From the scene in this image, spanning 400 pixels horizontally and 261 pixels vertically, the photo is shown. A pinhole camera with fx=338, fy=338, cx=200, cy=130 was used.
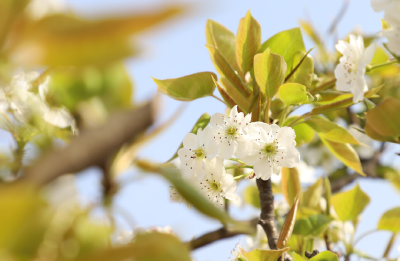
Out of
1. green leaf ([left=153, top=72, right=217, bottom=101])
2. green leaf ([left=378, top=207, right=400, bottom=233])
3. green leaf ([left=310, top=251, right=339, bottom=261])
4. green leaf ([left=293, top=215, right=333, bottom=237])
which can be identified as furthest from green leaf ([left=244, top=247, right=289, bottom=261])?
green leaf ([left=378, top=207, right=400, bottom=233])

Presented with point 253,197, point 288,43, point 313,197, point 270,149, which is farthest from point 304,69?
point 253,197

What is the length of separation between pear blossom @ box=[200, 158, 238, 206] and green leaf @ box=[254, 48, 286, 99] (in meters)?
0.17

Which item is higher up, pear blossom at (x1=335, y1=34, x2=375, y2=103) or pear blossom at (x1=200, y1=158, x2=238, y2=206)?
pear blossom at (x1=335, y1=34, x2=375, y2=103)

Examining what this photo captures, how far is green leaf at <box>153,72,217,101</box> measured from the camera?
672 mm

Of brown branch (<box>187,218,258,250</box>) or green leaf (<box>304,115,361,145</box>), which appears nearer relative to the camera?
green leaf (<box>304,115,361,145</box>)

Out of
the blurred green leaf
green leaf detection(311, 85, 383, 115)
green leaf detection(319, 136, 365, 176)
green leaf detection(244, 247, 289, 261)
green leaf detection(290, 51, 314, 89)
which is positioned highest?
the blurred green leaf

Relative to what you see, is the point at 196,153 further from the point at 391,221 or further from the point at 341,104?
the point at 391,221

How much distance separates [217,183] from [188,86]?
21 centimetres

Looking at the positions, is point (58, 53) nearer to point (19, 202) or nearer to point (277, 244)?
point (19, 202)

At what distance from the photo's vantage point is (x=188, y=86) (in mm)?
685

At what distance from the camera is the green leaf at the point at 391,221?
0.88 m

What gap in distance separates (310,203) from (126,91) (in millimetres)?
791

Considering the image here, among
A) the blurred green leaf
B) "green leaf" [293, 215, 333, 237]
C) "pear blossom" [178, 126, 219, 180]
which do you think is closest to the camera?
the blurred green leaf

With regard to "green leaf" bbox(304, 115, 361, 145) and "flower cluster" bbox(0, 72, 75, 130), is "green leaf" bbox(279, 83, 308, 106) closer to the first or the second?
"green leaf" bbox(304, 115, 361, 145)
